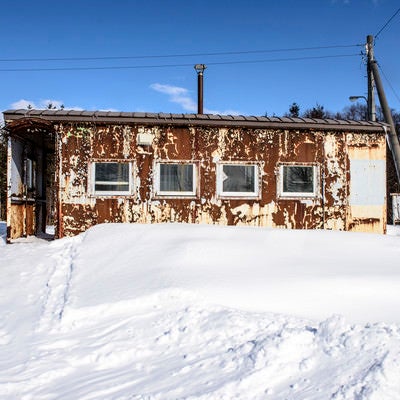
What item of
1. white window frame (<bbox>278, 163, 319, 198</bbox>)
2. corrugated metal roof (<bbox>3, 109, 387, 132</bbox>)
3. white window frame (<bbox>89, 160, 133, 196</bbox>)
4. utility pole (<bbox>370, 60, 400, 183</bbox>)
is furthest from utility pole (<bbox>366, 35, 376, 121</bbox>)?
white window frame (<bbox>89, 160, 133, 196</bbox>)

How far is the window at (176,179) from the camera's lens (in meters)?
9.38

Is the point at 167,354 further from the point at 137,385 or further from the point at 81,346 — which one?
the point at 81,346

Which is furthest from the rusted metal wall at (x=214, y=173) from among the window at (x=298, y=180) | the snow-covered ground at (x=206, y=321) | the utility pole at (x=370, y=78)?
the utility pole at (x=370, y=78)

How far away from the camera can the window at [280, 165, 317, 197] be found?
9.67m

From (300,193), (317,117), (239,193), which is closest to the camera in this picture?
(239,193)

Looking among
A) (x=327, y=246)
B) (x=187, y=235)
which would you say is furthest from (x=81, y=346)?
(x=327, y=246)

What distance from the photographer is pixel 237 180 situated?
9.55 metres

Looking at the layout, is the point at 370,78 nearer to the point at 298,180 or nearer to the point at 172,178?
the point at 298,180

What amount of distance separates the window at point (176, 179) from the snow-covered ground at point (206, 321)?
2.51 m

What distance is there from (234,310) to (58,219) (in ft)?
20.8

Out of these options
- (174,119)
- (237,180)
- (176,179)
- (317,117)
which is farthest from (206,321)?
(317,117)

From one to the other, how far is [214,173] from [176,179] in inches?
37.4

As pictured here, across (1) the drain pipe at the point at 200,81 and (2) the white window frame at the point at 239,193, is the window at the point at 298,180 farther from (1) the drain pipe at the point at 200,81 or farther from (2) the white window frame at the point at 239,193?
(1) the drain pipe at the point at 200,81

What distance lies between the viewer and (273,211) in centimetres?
954
